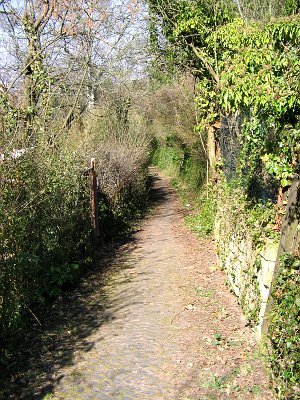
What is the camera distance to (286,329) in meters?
3.81

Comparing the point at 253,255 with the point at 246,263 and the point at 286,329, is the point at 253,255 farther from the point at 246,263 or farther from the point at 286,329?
the point at 286,329

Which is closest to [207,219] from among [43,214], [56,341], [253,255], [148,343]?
[43,214]

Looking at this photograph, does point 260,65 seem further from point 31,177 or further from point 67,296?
point 67,296

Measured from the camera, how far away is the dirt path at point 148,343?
461cm

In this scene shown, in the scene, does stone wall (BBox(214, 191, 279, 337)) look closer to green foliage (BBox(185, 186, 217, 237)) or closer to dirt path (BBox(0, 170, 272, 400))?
dirt path (BBox(0, 170, 272, 400))

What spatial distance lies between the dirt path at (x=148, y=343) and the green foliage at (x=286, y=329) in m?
0.50

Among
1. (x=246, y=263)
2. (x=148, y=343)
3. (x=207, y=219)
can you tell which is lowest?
(x=148, y=343)

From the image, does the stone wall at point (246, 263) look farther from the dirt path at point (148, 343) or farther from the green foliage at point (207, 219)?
the green foliage at point (207, 219)

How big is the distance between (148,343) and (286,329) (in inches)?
91.4

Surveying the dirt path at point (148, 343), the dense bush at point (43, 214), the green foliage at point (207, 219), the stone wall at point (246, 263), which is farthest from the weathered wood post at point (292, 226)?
the green foliage at point (207, 219)

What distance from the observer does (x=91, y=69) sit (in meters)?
12.9

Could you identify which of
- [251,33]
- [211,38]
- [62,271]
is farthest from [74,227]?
[211,38]

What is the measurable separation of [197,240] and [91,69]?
6203 millimetres

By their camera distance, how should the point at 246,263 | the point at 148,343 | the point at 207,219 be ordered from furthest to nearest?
the point at 207,219, the point at 246,263, the point at 148,343
